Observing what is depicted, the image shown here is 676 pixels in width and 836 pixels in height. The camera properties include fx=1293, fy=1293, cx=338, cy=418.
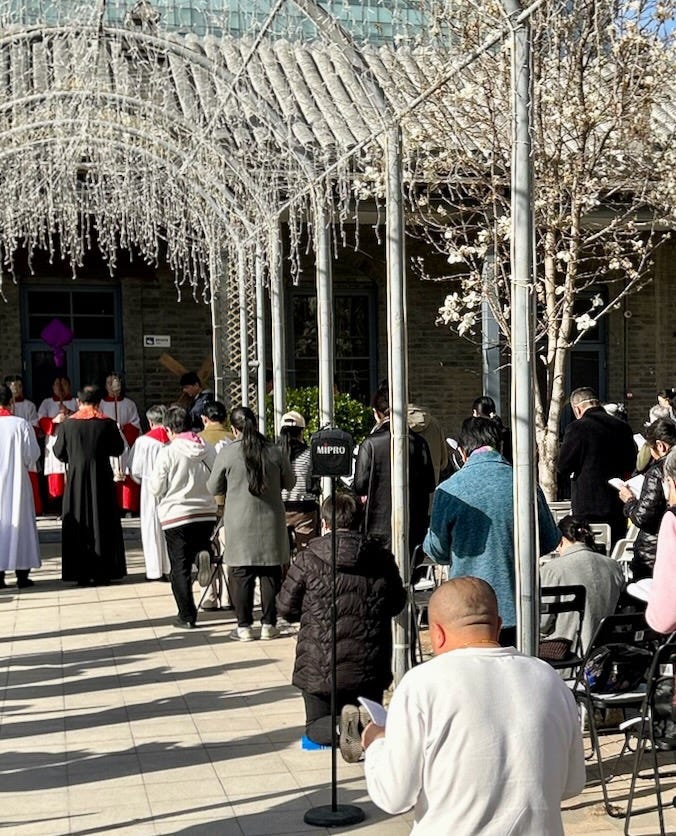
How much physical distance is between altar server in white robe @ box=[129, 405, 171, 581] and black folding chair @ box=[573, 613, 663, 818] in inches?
246

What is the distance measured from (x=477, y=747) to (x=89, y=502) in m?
9.21

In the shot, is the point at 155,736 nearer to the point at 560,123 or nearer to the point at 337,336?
the point at 560,123

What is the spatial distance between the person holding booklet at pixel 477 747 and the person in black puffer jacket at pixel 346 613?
2.64 meters

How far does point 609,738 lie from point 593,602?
854 millimetres

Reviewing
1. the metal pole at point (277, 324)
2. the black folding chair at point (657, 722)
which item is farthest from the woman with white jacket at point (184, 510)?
the black folding chair at point (657, 722)

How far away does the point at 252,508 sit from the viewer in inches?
344

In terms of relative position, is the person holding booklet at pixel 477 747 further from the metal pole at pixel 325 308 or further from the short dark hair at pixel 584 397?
the short dark hair at pixel 584 397

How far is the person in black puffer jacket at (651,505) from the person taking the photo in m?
6.93

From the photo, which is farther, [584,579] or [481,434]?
[584,579]

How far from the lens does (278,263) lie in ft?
36.7

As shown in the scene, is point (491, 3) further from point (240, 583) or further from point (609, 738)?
point (609, 738)

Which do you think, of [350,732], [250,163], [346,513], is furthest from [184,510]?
[350,732]

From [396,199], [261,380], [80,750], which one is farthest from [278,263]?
[80,750]

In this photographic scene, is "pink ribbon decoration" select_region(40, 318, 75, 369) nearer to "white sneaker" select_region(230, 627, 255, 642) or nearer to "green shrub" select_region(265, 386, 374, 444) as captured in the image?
"green shrub" select_region(265, 386, 374, 444)
